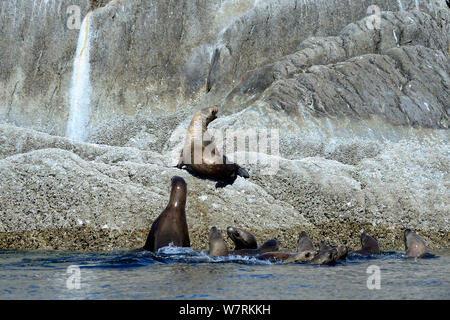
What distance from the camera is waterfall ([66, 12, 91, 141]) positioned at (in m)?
25.0

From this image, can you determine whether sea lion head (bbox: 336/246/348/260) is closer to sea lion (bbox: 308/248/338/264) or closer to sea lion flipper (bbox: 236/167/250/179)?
sea lion (bbox: 308/248/338/264)

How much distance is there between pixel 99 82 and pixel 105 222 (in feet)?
53.4

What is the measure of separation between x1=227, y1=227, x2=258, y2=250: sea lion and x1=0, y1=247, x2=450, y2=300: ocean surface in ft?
3.32

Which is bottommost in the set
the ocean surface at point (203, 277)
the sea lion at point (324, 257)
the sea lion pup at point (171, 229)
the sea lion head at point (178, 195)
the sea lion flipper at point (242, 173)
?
the ocean surface at point (203, 277)

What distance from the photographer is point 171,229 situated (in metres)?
8.95

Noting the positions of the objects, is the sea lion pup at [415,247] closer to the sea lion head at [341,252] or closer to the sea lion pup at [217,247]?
the sea lion head at [341,252]

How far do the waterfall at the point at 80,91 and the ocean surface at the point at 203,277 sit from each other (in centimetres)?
1651

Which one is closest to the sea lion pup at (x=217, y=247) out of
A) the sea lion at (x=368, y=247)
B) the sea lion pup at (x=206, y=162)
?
the sea lion at (x=368, y=247)

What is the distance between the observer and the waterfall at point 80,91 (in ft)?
82.2

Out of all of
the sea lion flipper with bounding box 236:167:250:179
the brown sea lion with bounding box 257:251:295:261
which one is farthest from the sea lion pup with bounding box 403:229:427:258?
the sea lion flipper with bounding box 236:167:250:179

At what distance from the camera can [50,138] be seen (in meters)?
14.0
